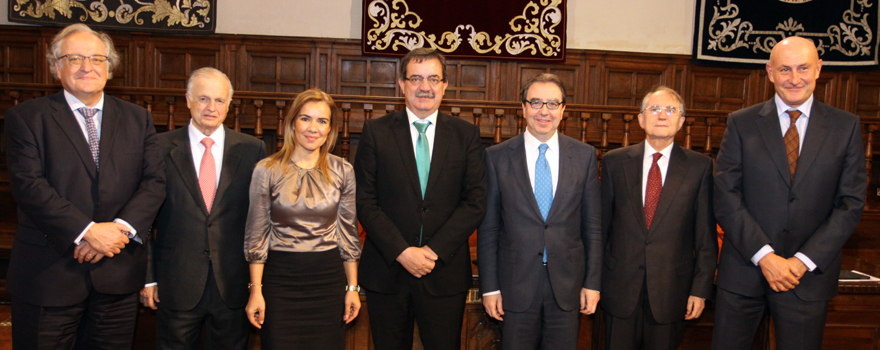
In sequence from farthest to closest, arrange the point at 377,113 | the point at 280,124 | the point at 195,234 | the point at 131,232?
the point at 377,113, the point at 280,124, the point at 195,234, the point at 131,232

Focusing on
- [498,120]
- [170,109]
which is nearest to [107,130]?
[170,109]

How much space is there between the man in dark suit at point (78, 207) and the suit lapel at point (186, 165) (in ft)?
0.30

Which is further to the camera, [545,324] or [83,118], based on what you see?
[545,324]

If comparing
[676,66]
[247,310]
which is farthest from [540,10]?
[247,310]

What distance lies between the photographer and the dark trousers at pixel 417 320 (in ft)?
6.73

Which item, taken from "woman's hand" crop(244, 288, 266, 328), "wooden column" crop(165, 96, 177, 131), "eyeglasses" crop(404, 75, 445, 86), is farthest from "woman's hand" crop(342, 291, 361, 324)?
"wooden column" crop(165, 96, 177, 131)

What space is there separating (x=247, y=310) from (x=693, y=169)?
183cm

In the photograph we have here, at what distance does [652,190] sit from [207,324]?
1.85 metres

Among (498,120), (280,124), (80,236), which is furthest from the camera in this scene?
(498,120)

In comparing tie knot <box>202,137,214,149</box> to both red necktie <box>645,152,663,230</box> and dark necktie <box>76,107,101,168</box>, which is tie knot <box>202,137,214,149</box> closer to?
dark necktie <box>76,107,101,168</box>

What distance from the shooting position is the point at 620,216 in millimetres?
2180

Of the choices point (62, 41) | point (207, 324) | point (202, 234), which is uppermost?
point (62, 41)

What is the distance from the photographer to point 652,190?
2.20 meters

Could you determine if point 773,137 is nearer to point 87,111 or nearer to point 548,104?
point 548,104
